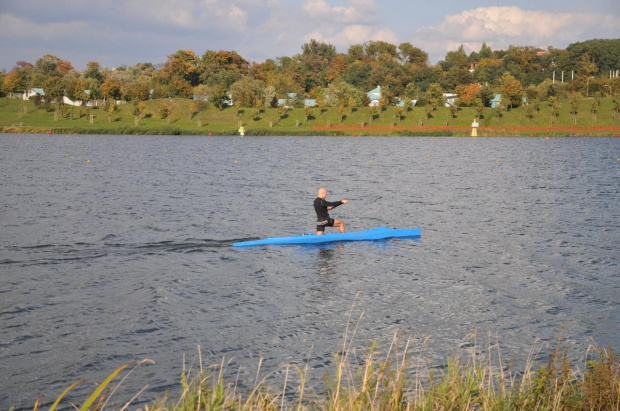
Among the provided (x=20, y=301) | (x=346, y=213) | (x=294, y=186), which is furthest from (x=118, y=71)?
(x=20, y=301)

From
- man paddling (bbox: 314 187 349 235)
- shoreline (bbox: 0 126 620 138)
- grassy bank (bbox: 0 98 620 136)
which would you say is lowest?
man paddling (bbox: 314 187 349 235)

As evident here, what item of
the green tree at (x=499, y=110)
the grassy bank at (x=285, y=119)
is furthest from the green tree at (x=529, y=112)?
the green tree at (x=499, y=110)

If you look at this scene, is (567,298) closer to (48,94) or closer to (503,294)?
(503,294)

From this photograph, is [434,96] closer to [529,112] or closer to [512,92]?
[512,92]

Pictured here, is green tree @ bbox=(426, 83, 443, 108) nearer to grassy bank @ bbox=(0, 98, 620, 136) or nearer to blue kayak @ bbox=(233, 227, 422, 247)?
grassy bank @ bbox=(0, 98, 620, 136)

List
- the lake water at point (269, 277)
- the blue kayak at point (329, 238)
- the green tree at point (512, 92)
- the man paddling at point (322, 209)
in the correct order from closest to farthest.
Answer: the lake water at point (269, 277) → the blue kayak at point (329, 238) → the man paddling at point (322, 209) → the green tree at point (512, 92)

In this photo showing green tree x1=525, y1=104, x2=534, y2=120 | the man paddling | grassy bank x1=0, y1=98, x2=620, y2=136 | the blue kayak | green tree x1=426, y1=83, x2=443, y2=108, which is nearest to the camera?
the blue kayak

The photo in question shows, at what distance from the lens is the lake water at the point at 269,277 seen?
1494 centimetres

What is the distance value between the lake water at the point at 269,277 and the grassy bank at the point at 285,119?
274 ft

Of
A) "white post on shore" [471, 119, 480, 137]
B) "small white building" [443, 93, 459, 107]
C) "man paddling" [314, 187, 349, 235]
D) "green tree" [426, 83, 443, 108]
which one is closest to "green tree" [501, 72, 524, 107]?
"small white building" [443, 93, 459, 107]

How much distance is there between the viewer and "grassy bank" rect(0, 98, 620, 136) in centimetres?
12850

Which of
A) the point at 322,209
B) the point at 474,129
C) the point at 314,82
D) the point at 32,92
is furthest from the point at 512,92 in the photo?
the point at 322,209

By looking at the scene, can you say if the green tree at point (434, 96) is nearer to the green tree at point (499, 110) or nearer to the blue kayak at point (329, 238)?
the green tree at point (499, 110)

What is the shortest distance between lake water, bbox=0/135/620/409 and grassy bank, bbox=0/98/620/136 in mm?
83472
